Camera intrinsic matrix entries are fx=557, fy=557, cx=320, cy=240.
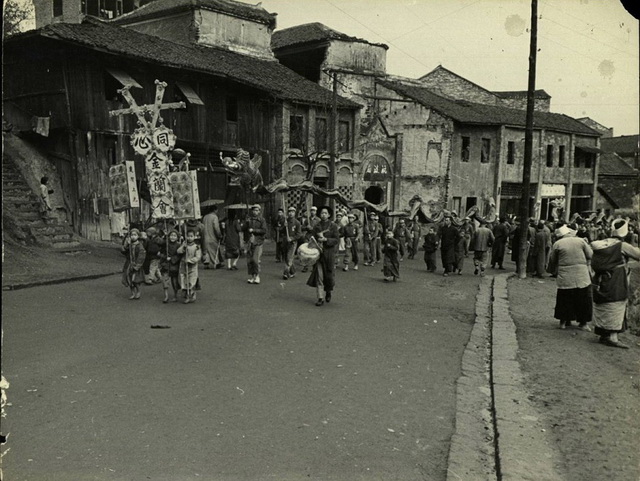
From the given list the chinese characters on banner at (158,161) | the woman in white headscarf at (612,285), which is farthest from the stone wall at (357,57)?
the woman in white headscarf at (612,285)

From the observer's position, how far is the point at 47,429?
4.96 m

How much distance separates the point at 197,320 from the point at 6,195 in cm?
1056

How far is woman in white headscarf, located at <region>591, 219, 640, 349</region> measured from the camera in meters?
8.59

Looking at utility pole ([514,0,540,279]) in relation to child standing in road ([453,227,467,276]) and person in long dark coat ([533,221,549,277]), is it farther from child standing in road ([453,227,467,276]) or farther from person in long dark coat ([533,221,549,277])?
child standing in road ([453,227,467,276])

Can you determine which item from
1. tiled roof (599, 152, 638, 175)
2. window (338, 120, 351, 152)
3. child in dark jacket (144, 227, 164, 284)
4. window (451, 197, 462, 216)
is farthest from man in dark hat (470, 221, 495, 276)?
tiled roof (599, 152, 638, 175)

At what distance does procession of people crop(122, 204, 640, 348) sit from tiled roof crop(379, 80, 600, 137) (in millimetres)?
14165

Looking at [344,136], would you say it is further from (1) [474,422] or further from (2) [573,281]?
(1) [474,422]

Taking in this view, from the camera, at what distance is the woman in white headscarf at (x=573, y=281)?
9.49 metres

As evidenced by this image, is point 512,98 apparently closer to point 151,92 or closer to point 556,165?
point 556,165

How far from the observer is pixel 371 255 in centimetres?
1841

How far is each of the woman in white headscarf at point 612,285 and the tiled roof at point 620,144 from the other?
51.6 metres

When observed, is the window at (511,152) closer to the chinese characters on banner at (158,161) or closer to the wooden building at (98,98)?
the wooden building at (98,98)

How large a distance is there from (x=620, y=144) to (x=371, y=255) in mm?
47548

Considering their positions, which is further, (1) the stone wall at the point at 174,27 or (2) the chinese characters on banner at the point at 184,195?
(1) the stone wall at the point at 174,27
